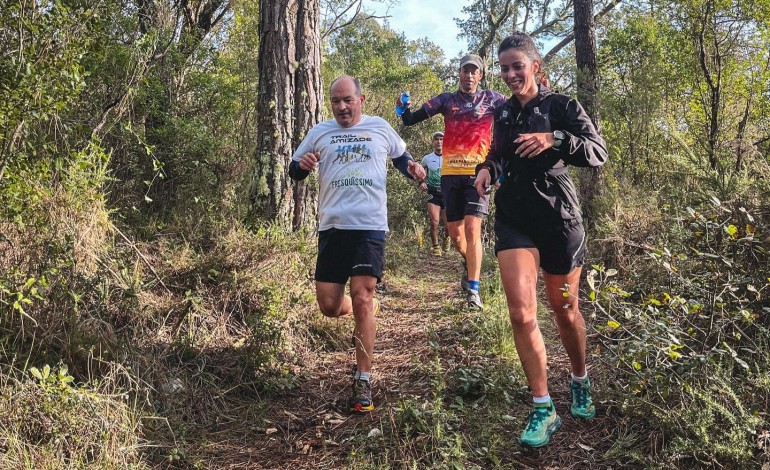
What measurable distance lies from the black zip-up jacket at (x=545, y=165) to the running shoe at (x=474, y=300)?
201 cm

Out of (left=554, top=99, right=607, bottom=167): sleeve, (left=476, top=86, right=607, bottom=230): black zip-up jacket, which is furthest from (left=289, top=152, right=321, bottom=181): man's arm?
(left=554, top=99, right=607, bottom=167): sleeve

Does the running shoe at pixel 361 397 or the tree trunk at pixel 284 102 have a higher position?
the tree trunk at pixel 284 102

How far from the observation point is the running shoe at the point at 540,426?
2.71 metres

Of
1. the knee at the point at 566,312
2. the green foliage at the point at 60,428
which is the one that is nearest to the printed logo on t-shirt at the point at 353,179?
the knee at the point at 566,312

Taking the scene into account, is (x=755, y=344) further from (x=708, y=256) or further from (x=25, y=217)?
(x=25, y=217)

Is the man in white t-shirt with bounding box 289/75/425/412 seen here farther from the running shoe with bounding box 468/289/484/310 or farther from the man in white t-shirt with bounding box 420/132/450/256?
the man in white t-shirt with bounding box 420/132/450/256

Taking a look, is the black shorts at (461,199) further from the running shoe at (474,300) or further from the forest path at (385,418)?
Result: the forest path at (385,418)

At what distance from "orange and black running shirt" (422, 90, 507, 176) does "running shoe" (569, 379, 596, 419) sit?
272cm

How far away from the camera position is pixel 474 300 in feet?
16.5

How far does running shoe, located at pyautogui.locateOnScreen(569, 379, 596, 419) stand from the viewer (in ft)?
9.94

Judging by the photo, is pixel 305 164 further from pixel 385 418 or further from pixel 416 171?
pixel 385 418

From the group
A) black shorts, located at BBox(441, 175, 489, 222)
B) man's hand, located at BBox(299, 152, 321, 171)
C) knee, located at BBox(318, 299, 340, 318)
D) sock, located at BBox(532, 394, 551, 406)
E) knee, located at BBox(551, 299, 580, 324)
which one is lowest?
sock, located at BBox(532, 394, 551, 406)

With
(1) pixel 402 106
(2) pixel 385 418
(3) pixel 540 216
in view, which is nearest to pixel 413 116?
(1) pixel 402 106

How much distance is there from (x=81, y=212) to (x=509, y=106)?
3.01m
